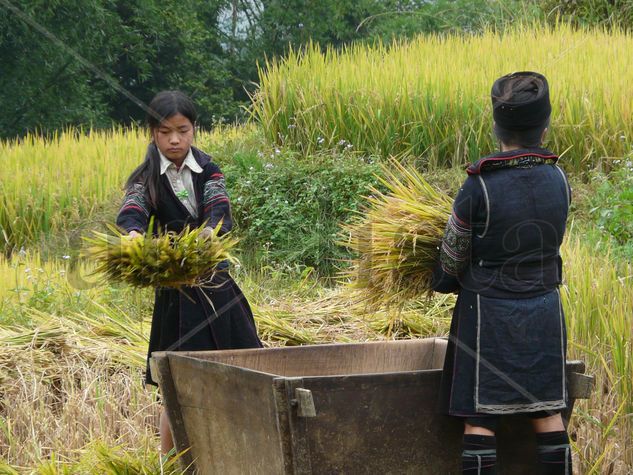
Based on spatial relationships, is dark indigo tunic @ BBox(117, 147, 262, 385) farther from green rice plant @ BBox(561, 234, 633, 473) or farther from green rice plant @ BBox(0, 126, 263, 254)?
green rice plant @ BBox(0, 126, 263, 254)

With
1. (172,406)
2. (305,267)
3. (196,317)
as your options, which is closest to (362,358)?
(196,317)

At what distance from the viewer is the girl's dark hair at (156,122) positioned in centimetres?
358

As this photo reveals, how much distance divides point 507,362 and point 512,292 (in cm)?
20

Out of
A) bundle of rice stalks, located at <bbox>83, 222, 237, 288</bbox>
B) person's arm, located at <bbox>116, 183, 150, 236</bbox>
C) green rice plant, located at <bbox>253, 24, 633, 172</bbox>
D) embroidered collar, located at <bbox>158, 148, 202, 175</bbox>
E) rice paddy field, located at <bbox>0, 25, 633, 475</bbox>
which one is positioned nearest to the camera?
bundle of rice stalks, located at <bbox>83, 222, 237, 288</bbox>

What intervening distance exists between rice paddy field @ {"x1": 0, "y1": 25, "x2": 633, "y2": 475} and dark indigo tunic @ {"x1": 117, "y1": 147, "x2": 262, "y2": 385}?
1.43ft

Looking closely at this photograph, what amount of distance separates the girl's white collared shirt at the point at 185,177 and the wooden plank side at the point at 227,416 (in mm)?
611

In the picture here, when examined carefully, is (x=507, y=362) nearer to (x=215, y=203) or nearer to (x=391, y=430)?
(x=391, y=430)

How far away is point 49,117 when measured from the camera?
730 inches

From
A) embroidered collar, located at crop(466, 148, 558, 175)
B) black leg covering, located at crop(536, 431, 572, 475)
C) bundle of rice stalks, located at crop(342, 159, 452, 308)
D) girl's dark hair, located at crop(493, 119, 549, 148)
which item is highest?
girl's dark hair, located at crop(493, 119, 549, 148)

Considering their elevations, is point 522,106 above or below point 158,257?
above

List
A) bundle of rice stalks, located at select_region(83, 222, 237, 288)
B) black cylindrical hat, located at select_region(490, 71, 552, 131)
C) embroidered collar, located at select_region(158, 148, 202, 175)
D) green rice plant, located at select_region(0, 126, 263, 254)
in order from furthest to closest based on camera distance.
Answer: green rice plant, located at select_region(0, 126, 263, 254) → embroidered collar, located at select_region(158, 148, 202, 175) → bundle of rice stalks, located at select_region(83, 222, 237, 288) → black cylindrical hat, located at select_region(490, 71, 552, 131)

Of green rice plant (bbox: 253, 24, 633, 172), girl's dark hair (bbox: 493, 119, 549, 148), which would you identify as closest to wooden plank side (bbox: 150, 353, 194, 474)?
girl's dark hair (bbox: 493, 119, 549, 148)

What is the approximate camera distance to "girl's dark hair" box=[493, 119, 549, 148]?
296 cm

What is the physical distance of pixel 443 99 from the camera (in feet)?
25.3
